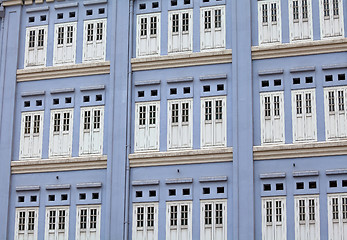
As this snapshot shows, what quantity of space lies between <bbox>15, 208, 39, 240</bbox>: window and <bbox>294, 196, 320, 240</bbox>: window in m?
8.61

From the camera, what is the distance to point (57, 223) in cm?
2689

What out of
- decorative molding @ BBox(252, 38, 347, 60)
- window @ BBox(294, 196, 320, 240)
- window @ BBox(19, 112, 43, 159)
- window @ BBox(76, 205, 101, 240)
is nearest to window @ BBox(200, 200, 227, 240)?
window @ BBox(294, 196, 320, 240)

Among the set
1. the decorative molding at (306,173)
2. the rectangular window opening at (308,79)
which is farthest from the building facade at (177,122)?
the decorative molding at (306,173)

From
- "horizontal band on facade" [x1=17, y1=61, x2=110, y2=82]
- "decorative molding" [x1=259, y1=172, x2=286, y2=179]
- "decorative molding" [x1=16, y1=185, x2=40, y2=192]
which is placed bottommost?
"decorative molding" [x1=16, y1=185, x2=40, y2=192]

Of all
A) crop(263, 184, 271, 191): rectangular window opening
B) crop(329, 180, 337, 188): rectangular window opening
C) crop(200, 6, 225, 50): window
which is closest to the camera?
crop(329, 180, 337, 188): rectangular window opening

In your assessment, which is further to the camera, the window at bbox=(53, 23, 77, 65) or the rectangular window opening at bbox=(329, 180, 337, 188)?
the window at bbox=(53, 23, 77, 65)

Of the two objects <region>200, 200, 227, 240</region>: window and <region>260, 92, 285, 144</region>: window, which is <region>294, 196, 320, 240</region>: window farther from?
<region>200, 200, 227, 240</region>: window

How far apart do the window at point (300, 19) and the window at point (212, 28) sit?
229 cm

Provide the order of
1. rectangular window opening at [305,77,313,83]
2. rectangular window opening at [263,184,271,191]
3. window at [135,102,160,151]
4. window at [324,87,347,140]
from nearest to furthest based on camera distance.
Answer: window at [324,87,347,140]
rectangular window opening at [263,184,271,191]
rectangular window opening at [305,77,313,83]
window at [135,102,160,151]

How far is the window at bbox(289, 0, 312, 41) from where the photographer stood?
26594mm

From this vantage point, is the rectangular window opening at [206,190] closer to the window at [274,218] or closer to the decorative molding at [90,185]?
the window at [274,218]

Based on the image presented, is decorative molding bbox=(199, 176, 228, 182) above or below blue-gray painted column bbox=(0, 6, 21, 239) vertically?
below

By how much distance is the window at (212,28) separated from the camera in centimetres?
2730

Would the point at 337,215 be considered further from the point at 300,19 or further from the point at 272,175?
the point at 300,19
